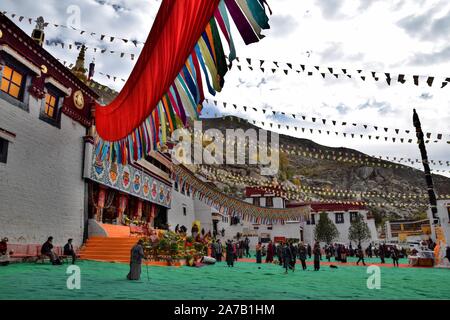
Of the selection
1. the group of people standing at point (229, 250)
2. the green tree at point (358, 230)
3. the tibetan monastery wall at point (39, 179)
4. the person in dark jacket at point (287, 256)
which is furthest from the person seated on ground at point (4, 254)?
the green tree at point (358, 230)

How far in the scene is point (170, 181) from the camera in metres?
30.6

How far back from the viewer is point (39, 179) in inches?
578

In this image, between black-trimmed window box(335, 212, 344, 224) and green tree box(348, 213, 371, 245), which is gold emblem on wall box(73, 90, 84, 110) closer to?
green tree box(348, 213, 371, 245)

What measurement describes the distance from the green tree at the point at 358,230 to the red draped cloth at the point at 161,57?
4530 centimetres

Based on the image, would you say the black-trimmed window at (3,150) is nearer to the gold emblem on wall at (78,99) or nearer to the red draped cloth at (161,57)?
the gold emblem on wall at (78,99)

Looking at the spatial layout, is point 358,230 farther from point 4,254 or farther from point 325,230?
point 4,254

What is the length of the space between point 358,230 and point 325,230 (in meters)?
4.69

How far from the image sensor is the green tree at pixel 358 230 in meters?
47.1

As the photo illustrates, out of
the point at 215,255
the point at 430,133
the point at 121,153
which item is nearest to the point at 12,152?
the point at 121,153

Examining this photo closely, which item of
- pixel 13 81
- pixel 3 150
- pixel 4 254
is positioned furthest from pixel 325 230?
pixel 13 81

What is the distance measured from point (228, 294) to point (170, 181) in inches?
917

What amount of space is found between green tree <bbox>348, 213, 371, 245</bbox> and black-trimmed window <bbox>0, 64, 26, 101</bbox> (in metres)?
45.2

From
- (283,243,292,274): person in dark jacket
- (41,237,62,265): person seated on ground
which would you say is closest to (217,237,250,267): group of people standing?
(283,243,292,274): person in dark jacket
